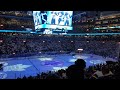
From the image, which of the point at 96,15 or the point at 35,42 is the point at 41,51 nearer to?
the point at 35,42

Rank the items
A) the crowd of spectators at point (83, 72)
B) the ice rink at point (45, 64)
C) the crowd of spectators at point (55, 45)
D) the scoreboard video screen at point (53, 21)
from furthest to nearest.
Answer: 1. the crowd of spectators at point (55, 45)
2. the scoreboard video screen at point (53, 21)
3. the ice rink at point (45, 64)
4. the crowd of spectators at point (83, 72)

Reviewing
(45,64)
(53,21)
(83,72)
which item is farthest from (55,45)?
(83,72)

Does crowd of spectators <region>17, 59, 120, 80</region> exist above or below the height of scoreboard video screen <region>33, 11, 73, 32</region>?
below

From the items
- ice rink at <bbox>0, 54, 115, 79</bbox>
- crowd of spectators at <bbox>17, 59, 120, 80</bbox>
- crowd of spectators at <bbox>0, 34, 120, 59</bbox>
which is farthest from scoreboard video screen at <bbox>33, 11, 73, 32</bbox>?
crowd of spectators at <bbox>17, 59, 120, 80</bbox>

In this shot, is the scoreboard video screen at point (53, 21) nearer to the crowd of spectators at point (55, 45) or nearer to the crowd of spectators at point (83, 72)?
the crowd of spectators at point (55, 45)

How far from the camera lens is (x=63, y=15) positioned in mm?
4637

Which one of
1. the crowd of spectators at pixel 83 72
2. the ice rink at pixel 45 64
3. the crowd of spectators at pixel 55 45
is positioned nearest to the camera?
the crowd of spectators at pixel 83 72

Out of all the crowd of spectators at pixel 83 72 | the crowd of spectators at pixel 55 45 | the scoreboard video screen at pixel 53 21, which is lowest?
the crowd of spectators at pixel 83 72

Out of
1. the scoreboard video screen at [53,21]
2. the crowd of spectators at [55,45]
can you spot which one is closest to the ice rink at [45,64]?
Result: the crowd of spectators at [55,45]

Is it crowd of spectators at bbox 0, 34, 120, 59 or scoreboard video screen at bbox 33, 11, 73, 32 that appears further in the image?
crowd of spectators at bbox 0, 34, 120, 59

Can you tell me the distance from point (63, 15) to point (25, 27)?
119 cm

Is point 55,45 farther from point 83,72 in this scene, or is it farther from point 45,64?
point 83,72

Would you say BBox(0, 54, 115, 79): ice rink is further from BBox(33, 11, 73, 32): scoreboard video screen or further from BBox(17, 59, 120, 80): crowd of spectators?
BBox(33, 11, 73, 32): scoreboard video screen
